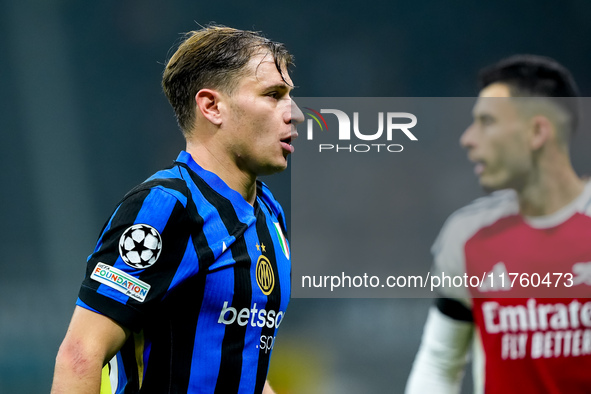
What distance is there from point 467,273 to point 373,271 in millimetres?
640

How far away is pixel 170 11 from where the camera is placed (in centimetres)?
375

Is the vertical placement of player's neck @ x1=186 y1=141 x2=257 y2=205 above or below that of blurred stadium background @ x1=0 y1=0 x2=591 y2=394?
below

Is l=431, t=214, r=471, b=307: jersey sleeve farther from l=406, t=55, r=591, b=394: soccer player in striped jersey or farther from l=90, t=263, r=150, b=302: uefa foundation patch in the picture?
l=90, t=263, r=150, b=302: uefa foundation patch

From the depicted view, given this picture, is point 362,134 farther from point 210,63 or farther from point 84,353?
point 84,353

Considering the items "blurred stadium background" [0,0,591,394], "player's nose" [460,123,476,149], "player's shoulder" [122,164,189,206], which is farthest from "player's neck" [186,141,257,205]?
"blurred stadium background" [0,0,591,394]

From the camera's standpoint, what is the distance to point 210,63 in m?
1.49

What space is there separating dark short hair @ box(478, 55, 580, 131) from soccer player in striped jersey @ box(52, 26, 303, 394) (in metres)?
1.01

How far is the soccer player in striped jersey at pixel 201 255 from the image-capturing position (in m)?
1.23

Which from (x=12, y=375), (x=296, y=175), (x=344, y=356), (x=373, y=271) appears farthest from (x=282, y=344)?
(x=12, y=375)

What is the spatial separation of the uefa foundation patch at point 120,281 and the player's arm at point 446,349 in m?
1.17

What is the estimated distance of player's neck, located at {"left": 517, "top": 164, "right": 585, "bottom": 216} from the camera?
207 cm

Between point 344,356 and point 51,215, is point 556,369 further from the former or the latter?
point 51,215

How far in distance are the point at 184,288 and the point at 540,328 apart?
1262 millimetres

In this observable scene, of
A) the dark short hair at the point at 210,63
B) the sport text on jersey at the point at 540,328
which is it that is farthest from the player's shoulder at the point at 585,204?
the dark short hair at the point at 210,63
